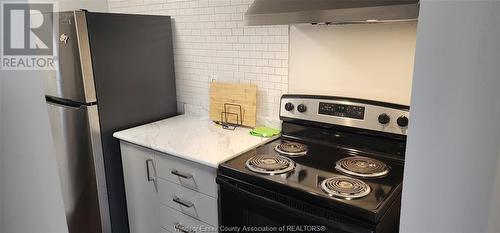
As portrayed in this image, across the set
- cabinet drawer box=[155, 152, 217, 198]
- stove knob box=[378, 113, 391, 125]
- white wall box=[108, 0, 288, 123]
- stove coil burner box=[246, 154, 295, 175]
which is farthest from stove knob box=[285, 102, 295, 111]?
cabinet drawer box=[155, 152, 217, 198]

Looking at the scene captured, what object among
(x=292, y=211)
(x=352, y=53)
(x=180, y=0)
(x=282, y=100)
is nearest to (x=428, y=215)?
(x=292, y=211)

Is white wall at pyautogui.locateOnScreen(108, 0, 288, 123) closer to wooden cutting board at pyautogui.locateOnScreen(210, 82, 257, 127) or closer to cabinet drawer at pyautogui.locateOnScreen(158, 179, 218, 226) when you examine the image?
wooden cutting board at pyautogui.locateOnScreen(210, 82, 257, 127)

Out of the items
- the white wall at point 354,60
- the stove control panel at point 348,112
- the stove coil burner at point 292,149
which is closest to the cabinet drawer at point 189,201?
the stove coil burner at point 292,149

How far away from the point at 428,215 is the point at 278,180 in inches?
25.3

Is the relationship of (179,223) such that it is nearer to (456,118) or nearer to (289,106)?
(289,106)

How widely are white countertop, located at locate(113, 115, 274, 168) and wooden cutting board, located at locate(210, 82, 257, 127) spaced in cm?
7

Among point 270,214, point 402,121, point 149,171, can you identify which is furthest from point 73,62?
point 402,121

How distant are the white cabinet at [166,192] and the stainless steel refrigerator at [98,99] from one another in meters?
0.12

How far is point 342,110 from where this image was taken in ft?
5.52

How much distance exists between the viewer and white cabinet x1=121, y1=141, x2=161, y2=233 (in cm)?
184

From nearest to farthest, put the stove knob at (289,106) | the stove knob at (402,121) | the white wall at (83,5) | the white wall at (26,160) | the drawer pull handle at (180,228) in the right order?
1. the white wall at (26,160)
2. the stove knob at (402,121)
3. the drawer pull handle at (180,228)
4. the stove knob at (289,106)
5. the white wall at (83,5)

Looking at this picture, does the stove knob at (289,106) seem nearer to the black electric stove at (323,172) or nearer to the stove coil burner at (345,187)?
the black electric stove at (323,172)

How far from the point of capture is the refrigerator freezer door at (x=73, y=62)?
5.90 feet

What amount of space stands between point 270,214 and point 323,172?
0.91ft
